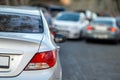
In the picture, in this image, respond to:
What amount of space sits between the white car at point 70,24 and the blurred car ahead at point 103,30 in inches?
25.0

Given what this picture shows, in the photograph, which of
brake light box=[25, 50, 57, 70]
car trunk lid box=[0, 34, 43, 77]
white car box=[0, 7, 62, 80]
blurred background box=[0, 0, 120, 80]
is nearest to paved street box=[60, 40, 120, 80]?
blurred background box=[0, 0, 120, 80]

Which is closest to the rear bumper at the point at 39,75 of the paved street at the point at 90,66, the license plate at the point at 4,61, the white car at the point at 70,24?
the license plate at the point at 4,61

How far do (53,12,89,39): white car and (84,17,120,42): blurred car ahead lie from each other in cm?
63

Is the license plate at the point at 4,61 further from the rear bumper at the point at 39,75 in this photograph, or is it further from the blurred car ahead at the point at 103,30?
the blurred car ahead at the point at 103,30

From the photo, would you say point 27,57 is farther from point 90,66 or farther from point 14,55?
point 90,66

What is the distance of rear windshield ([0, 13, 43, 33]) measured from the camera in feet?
20.7

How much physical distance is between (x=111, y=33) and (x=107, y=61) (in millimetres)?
8074

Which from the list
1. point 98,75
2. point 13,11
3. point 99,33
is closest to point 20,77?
point 13,11

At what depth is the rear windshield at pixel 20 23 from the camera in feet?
20.7

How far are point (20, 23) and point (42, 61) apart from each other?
112cm

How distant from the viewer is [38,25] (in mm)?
6684

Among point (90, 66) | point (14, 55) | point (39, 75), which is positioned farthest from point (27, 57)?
point (90, 66)

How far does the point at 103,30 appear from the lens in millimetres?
21922

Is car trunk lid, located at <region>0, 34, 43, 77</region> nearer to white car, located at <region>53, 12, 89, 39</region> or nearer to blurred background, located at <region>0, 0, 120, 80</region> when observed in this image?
blurred background, located at <region>0, 0, 120, 80</region>
